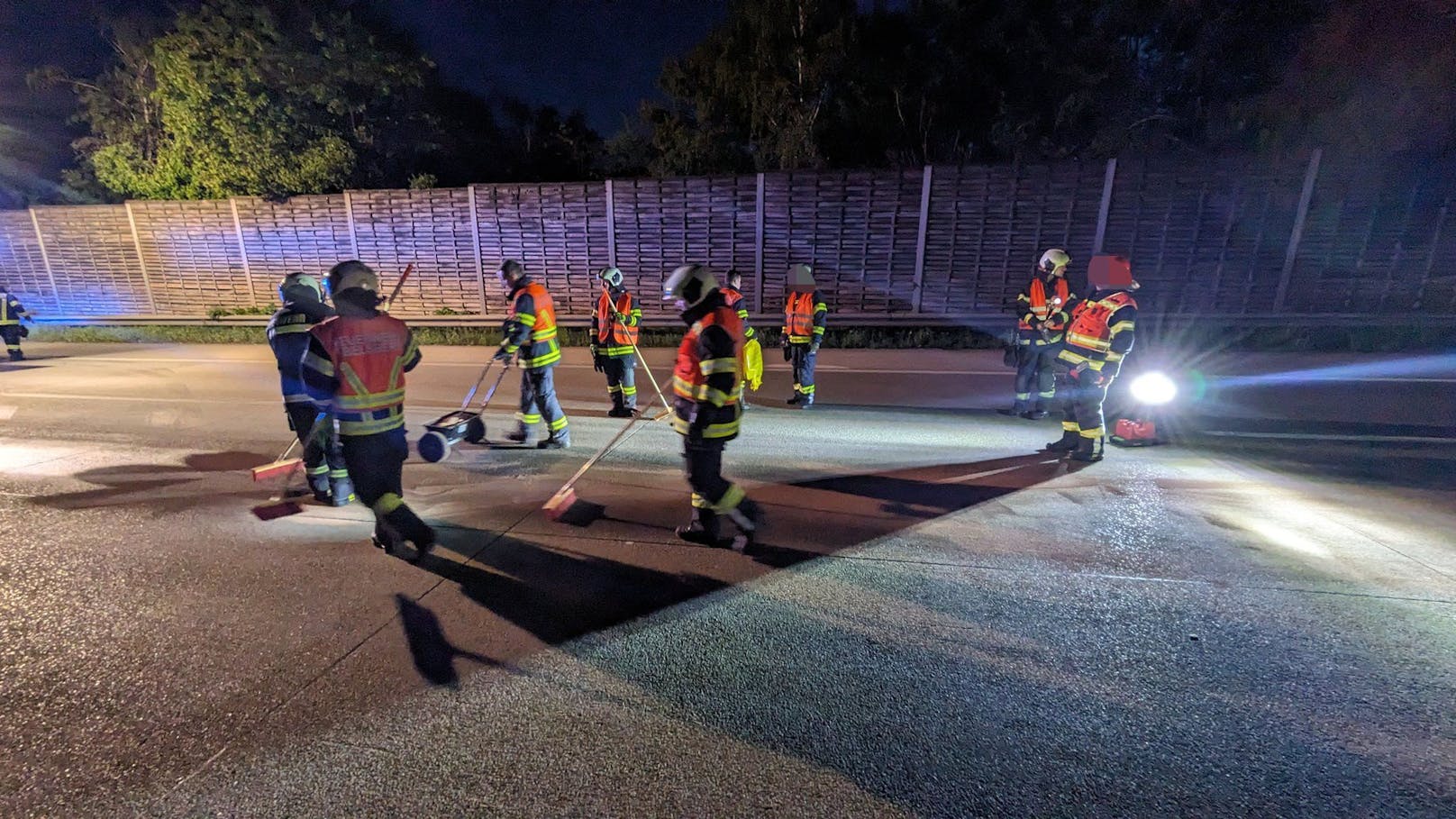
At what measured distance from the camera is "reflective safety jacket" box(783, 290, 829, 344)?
8055mm

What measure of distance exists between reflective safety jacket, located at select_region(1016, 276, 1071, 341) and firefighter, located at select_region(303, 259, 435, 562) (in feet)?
21.6

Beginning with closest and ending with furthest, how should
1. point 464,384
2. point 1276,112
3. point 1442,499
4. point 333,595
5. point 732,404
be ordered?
point 333,595 → point 732,404 → point 1442,499 → point 464,384 → point 1276,112

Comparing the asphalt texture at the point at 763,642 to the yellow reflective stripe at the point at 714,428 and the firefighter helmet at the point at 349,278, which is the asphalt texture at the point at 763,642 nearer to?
the yellow reflective stripe at the point at 714,428

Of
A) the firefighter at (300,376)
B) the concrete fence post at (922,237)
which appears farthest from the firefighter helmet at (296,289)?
the concrete fence post at (922,237)

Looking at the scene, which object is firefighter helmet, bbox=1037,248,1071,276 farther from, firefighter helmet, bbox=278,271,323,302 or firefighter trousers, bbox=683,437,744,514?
firefighter helmet, bbox=278,271,323,302

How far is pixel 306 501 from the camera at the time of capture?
5227mm

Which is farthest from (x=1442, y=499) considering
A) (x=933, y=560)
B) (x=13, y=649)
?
(x=13, y=649)

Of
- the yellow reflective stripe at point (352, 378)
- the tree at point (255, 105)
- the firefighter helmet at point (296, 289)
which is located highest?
the tree at point (255, 105)

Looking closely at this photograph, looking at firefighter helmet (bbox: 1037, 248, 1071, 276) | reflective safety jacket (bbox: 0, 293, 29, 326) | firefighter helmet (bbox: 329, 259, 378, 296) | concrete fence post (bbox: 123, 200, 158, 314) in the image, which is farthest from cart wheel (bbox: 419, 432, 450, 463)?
concrete fence post (bbox: 123, 200, 158, 314)

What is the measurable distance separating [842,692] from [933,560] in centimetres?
154

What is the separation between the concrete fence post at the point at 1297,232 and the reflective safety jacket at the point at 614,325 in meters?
12.8

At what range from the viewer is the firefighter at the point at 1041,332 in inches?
281

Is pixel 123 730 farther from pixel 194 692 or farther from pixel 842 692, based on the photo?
pixel 842 692

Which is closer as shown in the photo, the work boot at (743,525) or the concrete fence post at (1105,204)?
the work boot at (743,525)
